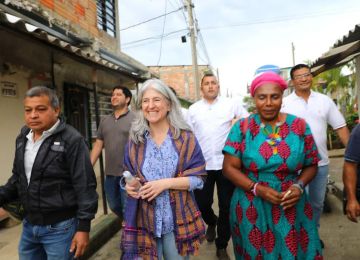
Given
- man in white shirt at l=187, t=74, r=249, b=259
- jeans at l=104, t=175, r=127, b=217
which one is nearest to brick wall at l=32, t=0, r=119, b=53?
jeans at l=104, t=175, r=127, b=217

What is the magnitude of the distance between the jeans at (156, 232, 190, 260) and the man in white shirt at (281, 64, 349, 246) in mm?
1752

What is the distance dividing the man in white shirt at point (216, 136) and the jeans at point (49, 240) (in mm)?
1738

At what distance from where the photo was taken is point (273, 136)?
221 centimetres

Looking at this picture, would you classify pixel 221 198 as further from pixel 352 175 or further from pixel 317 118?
pixel 352 175

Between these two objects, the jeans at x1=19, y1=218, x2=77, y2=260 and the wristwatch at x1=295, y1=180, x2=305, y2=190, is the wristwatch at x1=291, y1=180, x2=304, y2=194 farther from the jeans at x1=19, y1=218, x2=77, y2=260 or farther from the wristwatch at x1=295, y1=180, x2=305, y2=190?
the jeans at x1=19, y1=218, x2=77, y2=260

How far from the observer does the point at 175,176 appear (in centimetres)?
219

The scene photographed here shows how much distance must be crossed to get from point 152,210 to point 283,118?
1006 millimetres

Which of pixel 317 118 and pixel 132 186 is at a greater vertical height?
pixel 317 118

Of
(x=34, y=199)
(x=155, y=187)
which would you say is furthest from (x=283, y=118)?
(x=34, y=199)

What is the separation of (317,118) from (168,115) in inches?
69.2

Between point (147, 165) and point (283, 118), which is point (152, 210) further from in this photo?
point (283, 118)

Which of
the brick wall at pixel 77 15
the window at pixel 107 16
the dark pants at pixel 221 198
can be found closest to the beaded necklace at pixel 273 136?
the dark pants at pixel 221 198

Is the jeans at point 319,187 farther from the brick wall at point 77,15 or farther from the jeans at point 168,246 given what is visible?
the brick wall at point 77,15

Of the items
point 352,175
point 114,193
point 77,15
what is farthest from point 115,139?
point 77,15
